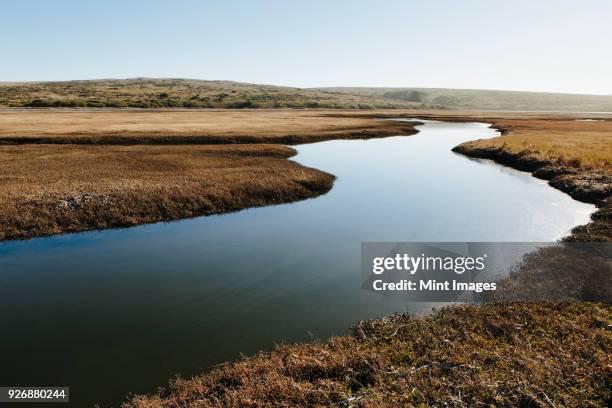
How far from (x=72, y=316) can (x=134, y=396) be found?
5987 mm

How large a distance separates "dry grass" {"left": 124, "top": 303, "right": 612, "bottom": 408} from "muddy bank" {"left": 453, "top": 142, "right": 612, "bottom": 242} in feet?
35.8

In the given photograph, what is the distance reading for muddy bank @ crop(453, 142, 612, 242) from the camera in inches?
889

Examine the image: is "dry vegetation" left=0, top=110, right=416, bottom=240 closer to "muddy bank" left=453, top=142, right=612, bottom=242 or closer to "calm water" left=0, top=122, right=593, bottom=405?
"calm water" left=0, top=122, right=593, bottom=405

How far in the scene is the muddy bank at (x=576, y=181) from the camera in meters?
22.6

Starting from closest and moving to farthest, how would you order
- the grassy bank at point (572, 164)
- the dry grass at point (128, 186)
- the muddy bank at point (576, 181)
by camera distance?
1. the muddy bank at point (576, 181)
2. the grassy bank at point (572, 164)
3. the dry grass at point (128, 186)

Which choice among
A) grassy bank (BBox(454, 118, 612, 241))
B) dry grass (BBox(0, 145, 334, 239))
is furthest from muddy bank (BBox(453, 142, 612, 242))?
dry grass (BBox(0, 145, 334, 239))

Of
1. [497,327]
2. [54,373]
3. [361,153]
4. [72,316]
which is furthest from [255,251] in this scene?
[361,153]

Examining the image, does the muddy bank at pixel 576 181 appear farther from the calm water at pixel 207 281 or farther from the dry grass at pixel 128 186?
the dry grass at pixel 128 186

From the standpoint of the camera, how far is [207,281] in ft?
59.5

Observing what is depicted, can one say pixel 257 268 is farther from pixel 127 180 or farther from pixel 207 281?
pixel 127 180


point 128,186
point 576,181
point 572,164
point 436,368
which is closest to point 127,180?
point 128,186

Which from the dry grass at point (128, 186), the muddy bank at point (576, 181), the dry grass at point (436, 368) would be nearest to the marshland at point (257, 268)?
the dry grass at point (436, 368)

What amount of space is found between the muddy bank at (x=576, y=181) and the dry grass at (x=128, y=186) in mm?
19826

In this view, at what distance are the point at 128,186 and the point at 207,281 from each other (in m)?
15.5
